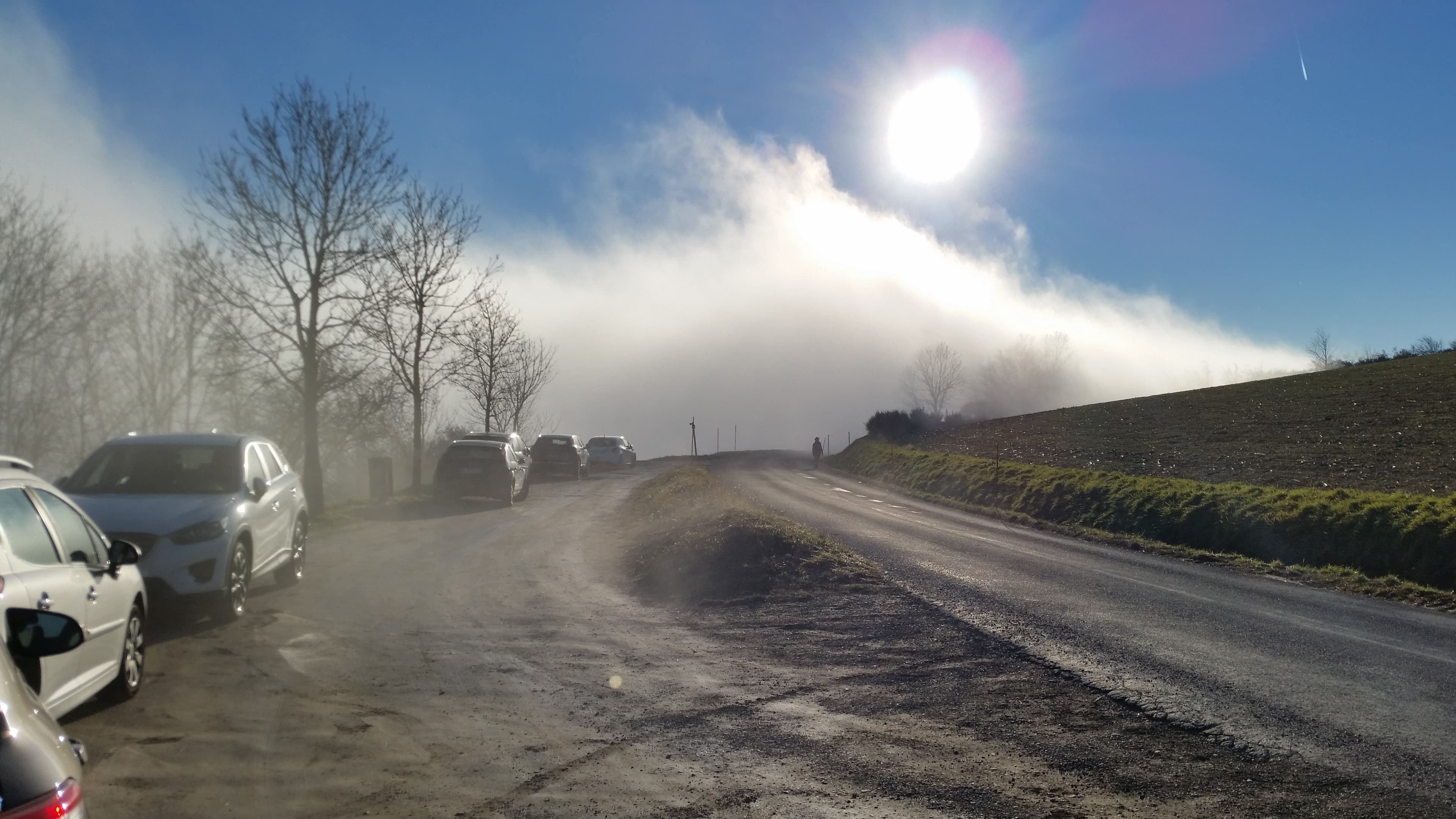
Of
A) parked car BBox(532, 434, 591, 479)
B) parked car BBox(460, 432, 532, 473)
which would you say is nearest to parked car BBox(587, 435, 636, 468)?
parked car BBox(532, 434, 591, 479)

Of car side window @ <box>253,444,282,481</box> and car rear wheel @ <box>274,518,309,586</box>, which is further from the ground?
car side window @ <box>253,444,282,481</box>

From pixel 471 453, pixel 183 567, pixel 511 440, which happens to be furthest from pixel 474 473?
pixel 183 567

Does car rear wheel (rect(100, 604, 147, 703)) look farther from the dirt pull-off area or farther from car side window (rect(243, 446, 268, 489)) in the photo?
the dirt pull-off area

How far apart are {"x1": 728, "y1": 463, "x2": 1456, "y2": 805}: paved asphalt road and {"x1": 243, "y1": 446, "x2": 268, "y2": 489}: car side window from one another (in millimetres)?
7420

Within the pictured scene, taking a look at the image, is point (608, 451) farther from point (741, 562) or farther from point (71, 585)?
point (71, 585)

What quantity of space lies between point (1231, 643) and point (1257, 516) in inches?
434

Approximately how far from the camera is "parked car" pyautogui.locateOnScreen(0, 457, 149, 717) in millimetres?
4844

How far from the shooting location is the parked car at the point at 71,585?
484 cm

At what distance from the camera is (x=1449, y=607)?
38.6ft

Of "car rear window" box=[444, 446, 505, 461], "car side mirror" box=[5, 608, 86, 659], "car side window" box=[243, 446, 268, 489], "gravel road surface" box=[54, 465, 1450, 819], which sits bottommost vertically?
"gravel road surface" box=[54, 465, 1450, 819]

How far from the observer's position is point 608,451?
47.2 m

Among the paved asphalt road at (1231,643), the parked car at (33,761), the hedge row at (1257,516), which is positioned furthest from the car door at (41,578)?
the hedge row at (1257,516)

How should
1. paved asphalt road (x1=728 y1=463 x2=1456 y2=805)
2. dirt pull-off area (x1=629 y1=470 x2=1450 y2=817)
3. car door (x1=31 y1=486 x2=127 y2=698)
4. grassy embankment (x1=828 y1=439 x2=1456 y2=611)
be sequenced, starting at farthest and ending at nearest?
grassy embankment (x1=828 y1=439 x2=1456 y2=611), paved asphalt road (x1=728 y1=463 x2=1456 y2=805), car door (x1=31 y1=486 x2=127 y2=698), dirt pull-off area (x1=629 y1=470 x2=1450 y2=817)

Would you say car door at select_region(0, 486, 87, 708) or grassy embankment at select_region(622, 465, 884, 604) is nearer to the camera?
car door at select_region(0, 486, 87, 708)
